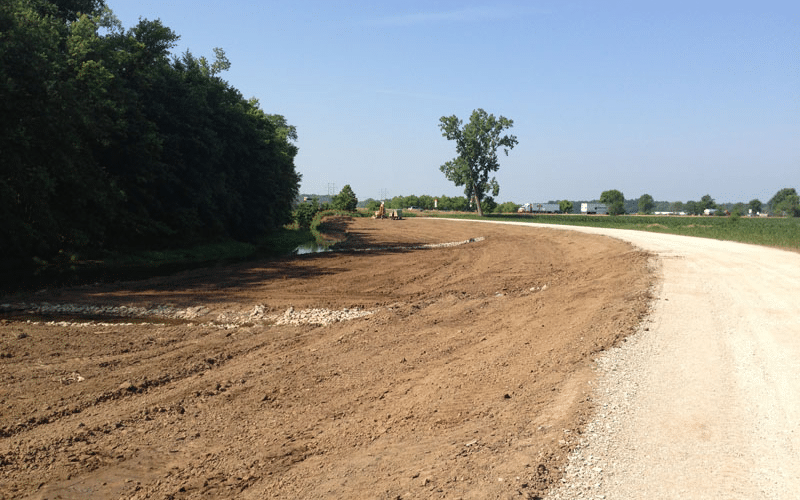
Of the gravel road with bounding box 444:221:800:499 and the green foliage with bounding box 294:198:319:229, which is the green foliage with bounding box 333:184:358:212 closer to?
the green foliage with bounding box 294:198:319:229

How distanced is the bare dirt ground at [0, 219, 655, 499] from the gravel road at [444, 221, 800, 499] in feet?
1.13

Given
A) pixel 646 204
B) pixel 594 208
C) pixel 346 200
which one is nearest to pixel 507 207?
pixel 594 208

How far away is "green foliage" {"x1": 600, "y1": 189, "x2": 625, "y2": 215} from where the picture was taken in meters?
156

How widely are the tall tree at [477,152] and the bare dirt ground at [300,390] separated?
79482 mm

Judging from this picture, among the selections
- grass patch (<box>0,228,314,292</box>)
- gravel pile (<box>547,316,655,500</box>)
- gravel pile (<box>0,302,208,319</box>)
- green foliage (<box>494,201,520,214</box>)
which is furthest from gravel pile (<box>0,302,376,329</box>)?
green foliage (<box>494,201,520,214</box>)

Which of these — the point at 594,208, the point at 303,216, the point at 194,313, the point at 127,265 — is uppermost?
the point at 594,208

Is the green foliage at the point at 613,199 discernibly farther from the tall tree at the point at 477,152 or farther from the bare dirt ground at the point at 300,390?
the bare dirt ground at the point at 300,390

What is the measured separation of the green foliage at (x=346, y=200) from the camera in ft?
304

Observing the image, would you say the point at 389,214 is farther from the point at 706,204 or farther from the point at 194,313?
the point at 706,204

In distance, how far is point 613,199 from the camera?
16838 centimetres

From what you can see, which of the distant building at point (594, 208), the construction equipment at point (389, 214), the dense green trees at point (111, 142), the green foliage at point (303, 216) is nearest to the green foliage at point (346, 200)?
the construction equipment at point (389, 214)

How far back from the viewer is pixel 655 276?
15.5 meters

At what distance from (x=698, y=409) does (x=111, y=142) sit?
26.4 metres

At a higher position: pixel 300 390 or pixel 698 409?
pixel 698 409
